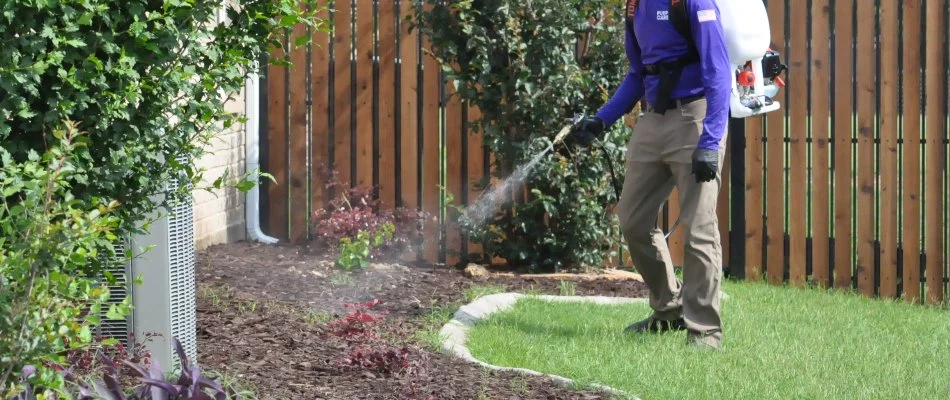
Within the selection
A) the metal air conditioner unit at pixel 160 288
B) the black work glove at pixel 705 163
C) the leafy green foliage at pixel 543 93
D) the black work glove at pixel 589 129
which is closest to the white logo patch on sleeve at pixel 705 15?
the black work glove at pixel 705 163

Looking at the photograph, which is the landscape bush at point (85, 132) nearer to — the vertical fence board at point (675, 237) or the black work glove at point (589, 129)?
the black work glove at point (589, 129)

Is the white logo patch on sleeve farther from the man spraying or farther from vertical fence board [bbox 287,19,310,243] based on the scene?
vertical fence board [bbox 287,19,310,243]

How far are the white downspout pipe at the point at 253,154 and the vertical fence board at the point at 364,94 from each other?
0.73m

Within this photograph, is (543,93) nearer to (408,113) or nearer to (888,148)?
(408,113)

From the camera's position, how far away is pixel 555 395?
469cm

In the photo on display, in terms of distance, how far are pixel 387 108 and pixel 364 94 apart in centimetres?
19

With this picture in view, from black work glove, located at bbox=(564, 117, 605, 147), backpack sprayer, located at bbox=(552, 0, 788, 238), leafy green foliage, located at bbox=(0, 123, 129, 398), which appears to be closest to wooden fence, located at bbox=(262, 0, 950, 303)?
backpack sprayer, located at bbox=(552, 0, 788, 238)

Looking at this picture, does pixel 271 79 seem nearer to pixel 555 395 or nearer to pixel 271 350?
pixel 271 350

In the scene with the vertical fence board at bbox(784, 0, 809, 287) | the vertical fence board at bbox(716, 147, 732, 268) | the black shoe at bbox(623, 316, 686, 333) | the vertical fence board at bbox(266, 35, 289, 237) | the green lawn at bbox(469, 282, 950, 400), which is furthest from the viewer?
the vertical fence board at bbox(266, 35, 289, 237)

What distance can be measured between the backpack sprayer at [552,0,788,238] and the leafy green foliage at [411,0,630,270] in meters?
1.22

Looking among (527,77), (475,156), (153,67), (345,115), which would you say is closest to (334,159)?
(345,115)

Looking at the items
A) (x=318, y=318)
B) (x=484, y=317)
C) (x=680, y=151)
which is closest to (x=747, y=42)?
(x=680, y=151)

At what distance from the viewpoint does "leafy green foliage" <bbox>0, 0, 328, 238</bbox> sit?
3400 millimetres

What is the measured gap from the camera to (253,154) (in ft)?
29.6
